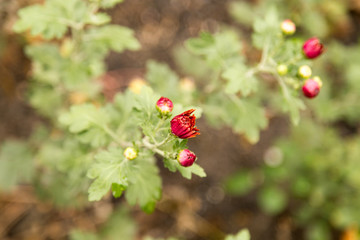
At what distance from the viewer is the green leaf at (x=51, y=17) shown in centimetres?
246

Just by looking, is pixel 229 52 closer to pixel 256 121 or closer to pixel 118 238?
pixel 256 121

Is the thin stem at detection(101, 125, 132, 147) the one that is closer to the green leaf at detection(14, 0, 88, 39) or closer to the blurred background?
the green leaf at detection(14, 0, 88, 39)

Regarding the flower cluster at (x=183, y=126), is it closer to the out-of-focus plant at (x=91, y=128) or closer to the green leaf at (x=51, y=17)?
the out-of-focus plant at (x=91, y=128)

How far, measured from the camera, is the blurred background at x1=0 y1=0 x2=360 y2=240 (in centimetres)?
402

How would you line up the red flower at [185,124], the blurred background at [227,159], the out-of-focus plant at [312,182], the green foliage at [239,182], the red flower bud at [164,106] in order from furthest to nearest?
the green foliage at [239,182]
the blurred background at [227,159]
the out-of-focus plant at [312,182]
the red flower bud at [164,106]
the red flower at [185,124]

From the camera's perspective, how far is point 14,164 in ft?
11.5

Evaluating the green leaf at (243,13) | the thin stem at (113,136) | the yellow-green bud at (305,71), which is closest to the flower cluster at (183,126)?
the thin stem at (113,136)

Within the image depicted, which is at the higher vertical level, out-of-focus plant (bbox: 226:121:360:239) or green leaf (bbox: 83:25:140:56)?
green leaf (bbox: 83:25:140:56)

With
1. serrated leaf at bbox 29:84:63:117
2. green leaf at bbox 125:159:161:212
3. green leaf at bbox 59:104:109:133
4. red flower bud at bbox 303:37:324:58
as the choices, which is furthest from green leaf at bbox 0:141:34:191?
red flower bud at bbox 303:37:324:58

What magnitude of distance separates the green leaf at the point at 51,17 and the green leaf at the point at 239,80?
1107 millimetres

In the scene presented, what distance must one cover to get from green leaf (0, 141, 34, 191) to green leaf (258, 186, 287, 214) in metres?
2.60

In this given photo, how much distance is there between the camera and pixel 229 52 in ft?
9.30

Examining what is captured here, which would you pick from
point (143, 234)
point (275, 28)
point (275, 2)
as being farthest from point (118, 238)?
point (275, 2)

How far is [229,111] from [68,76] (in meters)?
1.26
